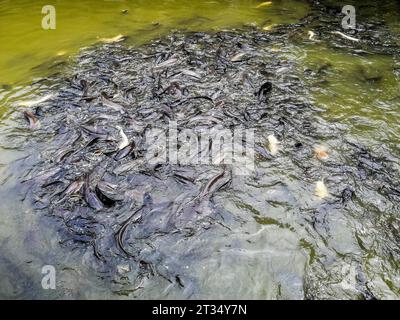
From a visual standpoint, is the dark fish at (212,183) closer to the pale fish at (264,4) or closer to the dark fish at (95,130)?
the dark fish at (95,130)

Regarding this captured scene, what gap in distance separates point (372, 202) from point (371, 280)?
36.9 inches

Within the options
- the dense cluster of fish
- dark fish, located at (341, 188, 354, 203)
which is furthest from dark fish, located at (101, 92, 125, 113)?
dark fish, located at (341, 188, 354, 203)

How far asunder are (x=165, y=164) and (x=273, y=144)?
1.40 m

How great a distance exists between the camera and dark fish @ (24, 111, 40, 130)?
504cm

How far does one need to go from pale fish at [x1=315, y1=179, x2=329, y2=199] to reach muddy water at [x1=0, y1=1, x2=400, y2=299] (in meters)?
0.06

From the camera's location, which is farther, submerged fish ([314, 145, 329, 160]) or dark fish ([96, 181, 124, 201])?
submerged fish ([314, 145, 329, 160])

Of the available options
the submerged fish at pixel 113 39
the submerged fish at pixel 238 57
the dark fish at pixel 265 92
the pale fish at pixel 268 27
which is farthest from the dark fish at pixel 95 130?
the pale fish at pixel 268 27

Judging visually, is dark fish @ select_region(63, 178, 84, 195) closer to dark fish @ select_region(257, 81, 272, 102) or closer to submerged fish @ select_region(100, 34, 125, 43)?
dark fish @ select_region(257, 81, 272, 102)

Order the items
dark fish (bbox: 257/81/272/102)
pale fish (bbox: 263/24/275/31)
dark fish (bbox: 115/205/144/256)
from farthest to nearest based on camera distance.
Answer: pale fish (bbox: 263/24/275/31)
dark fish (bbox: 257/81/272/102)
dark fish (bbox: 115/205/144/256)

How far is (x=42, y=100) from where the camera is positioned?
5.64 metres

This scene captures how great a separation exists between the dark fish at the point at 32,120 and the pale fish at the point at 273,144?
3251mm

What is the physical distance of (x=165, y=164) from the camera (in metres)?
4.35

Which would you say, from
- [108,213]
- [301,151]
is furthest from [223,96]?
[108,213]
